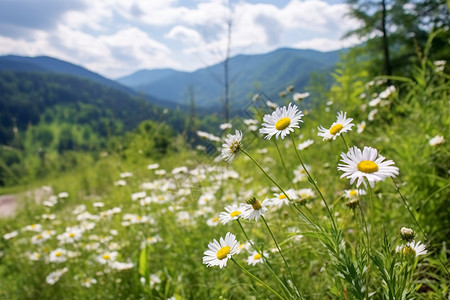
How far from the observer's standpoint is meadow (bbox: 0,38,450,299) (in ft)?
2.34

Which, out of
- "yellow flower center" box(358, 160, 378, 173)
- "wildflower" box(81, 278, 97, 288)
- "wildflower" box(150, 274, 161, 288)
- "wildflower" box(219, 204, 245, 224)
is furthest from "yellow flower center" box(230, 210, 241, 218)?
"wildflower" box(81, 278, 97, 288)

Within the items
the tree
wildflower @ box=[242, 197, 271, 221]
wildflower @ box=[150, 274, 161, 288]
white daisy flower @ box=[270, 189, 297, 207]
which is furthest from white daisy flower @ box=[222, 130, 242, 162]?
the tree

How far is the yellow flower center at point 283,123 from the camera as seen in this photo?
71 cm

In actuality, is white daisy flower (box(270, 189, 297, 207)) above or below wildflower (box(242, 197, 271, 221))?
below

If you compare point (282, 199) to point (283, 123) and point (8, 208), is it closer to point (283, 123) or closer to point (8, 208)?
point (283, 123)

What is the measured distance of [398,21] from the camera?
11023 mm

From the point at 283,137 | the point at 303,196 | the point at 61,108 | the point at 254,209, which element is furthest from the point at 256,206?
the point at 61,108

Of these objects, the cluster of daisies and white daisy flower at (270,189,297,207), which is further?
white daisy flower at (270,189,297,207)

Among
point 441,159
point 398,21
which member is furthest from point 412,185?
point 398,21

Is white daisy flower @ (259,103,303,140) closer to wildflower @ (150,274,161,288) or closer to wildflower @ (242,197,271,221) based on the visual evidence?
wildflower @ (242,197,271,221)

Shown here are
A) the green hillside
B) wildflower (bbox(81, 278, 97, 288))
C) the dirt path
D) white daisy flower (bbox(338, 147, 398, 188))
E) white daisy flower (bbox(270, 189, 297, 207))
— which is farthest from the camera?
the green hillside

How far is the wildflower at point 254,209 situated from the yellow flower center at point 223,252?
0.29ft

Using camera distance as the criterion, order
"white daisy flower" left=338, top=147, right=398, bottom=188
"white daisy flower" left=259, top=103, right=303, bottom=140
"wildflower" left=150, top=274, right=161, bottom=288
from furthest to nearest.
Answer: "wildflower" left=150, top=274, right=161, bottom=288 < "white daisy flower" left=259, top=103, right=303, bottom=140 < "white daisy flower" left=338, top=147, right=398, bottom=188

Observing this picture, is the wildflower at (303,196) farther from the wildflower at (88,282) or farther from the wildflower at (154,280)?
the wildflower at (88,282)
